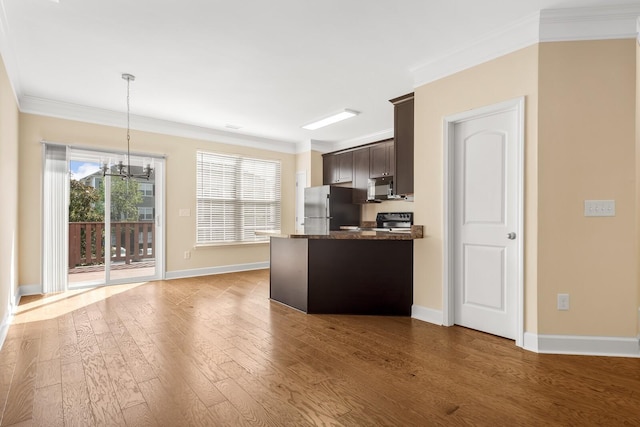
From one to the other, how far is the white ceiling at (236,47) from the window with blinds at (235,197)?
5.28ft

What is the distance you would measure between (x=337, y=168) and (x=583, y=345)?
16.5ft

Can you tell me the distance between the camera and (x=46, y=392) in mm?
2016

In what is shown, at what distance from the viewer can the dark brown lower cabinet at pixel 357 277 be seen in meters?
3.65

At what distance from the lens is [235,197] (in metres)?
6.52

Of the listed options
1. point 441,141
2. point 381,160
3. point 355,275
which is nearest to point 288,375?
point 355,275

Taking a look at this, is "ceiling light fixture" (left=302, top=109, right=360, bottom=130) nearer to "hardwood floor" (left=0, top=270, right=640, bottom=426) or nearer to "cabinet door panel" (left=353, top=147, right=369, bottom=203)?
"cabinet door panel" (left=353, top=147, right=369, bottom=203)

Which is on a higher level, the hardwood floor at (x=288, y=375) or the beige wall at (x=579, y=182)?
the beige wall at (x=579, y=182)

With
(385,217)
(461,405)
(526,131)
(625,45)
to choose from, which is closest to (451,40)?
(526,131)

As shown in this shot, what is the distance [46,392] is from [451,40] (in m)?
4.00

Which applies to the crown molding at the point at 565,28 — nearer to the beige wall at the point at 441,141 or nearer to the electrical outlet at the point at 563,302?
the beige wall at the point at 441,141

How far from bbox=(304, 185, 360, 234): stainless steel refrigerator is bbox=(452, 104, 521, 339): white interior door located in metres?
3.22

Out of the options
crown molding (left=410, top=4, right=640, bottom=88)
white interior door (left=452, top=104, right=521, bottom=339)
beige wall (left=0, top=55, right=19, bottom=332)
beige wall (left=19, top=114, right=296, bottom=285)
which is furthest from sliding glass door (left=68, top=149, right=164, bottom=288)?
crown molding (left=410, top=4, right=640, bottom=88)

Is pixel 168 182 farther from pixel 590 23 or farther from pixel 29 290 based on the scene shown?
pixel 590 23

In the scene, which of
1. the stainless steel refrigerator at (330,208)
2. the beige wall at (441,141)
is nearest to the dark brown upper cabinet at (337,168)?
the stainless steel refrigerator at (330,208)
